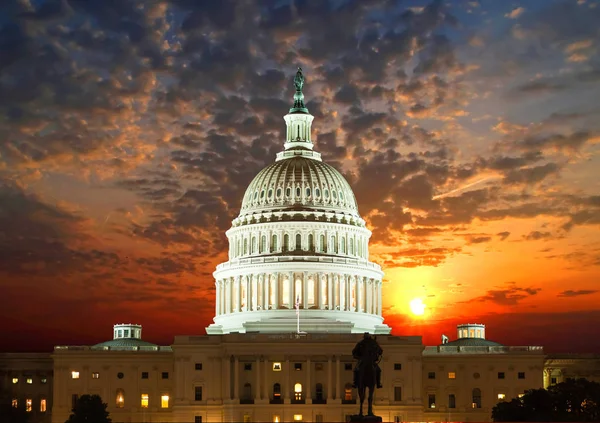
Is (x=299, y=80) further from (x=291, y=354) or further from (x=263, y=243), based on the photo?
(x=291, y=354)

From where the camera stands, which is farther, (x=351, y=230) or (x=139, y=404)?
(x=351, y=230)

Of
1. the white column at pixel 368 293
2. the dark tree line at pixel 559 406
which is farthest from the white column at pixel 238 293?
the dark tree line at pixel 559 406

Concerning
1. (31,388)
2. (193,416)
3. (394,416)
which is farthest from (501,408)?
(31,388)

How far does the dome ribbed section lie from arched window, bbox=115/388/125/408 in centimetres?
2922

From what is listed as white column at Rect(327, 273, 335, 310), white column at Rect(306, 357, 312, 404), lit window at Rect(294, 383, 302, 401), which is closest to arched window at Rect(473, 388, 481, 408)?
white column at Rect(306, 357, 312, 404)

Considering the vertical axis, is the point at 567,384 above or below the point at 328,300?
below

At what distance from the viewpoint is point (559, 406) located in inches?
5310

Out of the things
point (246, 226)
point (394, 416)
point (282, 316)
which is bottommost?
point (394, 416)

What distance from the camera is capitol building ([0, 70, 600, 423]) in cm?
16500

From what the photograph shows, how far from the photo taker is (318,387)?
543 ft

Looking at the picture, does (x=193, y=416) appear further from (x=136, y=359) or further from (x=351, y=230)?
(x=351, y=230)

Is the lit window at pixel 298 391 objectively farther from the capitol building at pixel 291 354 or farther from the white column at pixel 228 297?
the white column at pixel 228 297

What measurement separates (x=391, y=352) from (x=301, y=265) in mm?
18942

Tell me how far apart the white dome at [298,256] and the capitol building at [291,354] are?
173 millimetres
